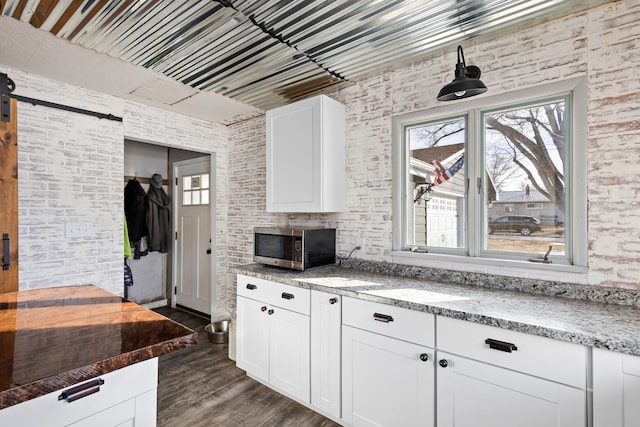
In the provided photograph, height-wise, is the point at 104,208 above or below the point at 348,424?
above

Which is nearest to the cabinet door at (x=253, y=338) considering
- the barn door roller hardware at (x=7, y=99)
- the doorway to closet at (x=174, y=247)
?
the doorway to closet at (x=174, y=247)

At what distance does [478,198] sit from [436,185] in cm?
35

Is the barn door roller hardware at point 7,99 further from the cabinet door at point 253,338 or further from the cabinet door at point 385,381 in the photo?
the cabinet door at point 385,381

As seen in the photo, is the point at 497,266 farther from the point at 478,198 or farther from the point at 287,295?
the point at 287,295

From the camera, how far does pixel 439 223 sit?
8.07 ft

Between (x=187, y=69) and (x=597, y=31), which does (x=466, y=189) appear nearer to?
(x=597, y=31)

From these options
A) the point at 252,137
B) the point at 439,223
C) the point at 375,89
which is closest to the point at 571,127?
the point at 439,223

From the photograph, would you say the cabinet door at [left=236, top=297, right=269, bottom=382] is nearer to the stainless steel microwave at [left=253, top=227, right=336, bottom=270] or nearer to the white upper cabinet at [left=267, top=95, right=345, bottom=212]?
the stainless steel microwave at [left=253, top=227, right=336, bottom=270]

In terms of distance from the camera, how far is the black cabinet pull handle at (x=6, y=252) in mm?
2352

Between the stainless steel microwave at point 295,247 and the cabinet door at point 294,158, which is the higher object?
the cabinet door at point 294,158

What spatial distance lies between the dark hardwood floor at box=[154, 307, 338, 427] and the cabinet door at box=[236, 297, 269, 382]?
15cm

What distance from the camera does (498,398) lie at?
4.91ft

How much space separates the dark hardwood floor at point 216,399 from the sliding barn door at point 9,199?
1385 mm

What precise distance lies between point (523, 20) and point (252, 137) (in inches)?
108
